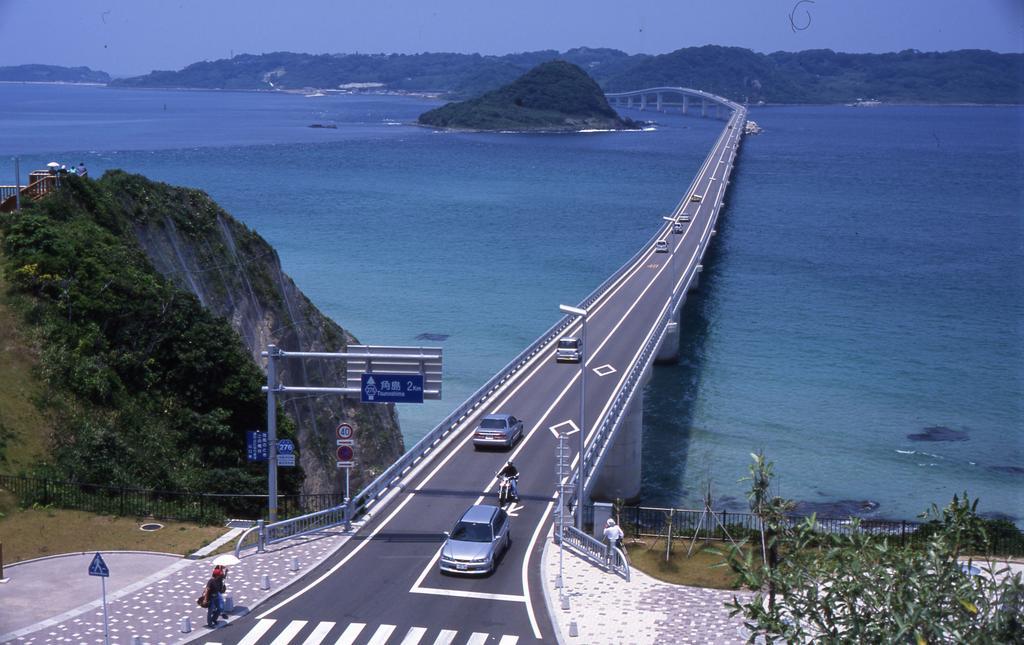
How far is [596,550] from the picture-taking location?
86.8 feet

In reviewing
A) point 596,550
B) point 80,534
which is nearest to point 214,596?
point 80,534

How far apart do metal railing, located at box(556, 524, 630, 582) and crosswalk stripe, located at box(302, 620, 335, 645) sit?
6401 mm

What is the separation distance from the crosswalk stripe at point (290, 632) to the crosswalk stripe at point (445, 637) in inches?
108

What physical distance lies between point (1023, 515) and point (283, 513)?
2832cm

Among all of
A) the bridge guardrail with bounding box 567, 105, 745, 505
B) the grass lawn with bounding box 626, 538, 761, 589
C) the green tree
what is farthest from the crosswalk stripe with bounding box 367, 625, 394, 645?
the bridge guardrail with bounding box 567, 105, 745, 505

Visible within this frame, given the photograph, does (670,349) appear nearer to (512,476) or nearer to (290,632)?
(512,476)

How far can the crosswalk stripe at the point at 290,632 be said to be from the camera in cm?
2061

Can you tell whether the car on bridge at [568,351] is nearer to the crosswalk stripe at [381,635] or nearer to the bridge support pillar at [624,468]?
the bridge support pillar at [624,468]

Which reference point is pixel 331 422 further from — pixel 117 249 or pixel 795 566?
pixel 795 566

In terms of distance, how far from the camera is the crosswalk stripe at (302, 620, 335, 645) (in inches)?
811

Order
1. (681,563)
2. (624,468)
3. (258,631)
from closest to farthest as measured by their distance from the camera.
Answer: (258,631), (681,563), (624,468)

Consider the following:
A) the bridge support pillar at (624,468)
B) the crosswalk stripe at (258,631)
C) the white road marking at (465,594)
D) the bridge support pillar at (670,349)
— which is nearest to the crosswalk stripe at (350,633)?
the crosswalk stripe at (258,631)

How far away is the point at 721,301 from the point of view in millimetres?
82688

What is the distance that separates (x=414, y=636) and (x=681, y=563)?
25.8 feet
